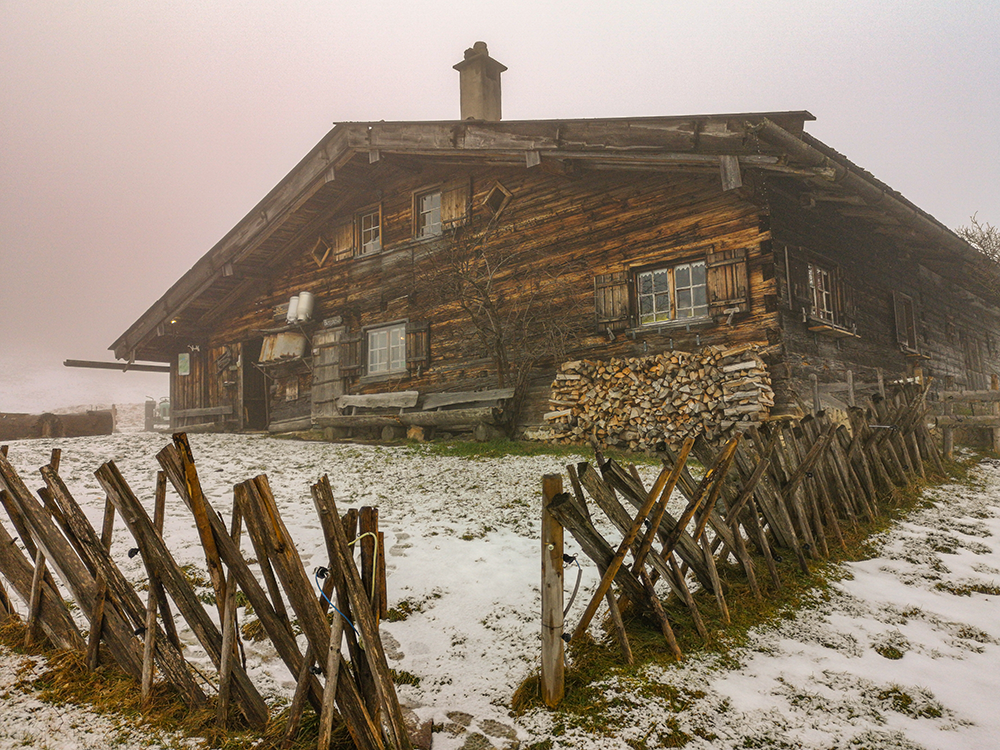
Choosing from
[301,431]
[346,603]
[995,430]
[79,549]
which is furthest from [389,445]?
[995,430]

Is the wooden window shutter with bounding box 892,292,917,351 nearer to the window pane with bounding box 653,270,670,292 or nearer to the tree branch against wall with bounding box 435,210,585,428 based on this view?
the window pane with bounding box 653,270,670,292

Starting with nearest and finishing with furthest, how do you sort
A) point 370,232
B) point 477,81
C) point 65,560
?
1. point 65,560
2. point 477,81
3. point 370,232

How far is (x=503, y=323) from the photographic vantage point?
34.8 ft

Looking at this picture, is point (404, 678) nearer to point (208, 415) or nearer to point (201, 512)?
point (201, 512)

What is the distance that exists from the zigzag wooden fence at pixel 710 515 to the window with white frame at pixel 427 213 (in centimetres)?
812

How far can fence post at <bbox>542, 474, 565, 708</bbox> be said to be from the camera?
2.52 metres

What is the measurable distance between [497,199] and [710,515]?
9.17 m

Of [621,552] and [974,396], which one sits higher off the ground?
[974,396]

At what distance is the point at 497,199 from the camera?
11164 millimetres

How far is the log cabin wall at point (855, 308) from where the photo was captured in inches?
329

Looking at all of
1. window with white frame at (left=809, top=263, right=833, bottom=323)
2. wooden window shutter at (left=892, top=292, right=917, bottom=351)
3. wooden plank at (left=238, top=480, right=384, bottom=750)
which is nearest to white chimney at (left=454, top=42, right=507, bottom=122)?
window with white frame at (left=809, top=263, right=833, bottom=323)

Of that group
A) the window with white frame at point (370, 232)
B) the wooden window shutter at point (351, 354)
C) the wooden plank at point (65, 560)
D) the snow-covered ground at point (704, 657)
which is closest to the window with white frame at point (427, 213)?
the window with white frame at point (370, 232)

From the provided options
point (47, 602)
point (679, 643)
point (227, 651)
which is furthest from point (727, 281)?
point (47, 602)

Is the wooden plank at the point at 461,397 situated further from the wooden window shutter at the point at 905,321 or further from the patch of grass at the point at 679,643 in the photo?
the wooden window shutter at the point at 905,321
